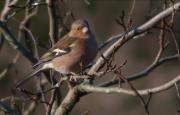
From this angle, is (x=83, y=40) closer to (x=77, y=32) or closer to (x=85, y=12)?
(x=77, y=32)

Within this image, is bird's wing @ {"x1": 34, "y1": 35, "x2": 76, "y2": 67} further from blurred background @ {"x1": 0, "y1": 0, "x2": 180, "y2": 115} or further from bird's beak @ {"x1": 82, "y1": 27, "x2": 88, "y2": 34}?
blurred background @ {"x1": 0, "y1": 0, "x2": 180, "y2": 115}

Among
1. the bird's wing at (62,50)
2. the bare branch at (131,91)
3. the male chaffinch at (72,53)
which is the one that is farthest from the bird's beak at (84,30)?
the bare branch at (131,91)

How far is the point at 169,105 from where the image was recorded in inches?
651

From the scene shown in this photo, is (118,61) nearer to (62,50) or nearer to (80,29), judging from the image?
(80,29)

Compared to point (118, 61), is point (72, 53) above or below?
above

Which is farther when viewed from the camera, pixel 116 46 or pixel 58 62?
pixel 58 62

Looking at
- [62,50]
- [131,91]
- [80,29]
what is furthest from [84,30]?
[131,91]

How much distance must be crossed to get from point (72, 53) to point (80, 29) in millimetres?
403

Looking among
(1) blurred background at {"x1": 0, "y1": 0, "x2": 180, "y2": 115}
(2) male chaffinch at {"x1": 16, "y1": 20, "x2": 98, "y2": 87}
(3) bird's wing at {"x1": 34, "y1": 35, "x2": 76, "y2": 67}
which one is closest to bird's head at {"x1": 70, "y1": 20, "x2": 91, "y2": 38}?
(2) male chaffinch at {"x1": 16, "y1": 20, "x2": 98, "y2": 87}

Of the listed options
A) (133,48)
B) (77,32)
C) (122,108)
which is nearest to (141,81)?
(122,108)

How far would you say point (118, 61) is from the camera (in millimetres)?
17578

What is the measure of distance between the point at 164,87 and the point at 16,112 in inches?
50.9

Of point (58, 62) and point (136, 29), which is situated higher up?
point (136, 29)

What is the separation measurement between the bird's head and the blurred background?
7691 millimetres
